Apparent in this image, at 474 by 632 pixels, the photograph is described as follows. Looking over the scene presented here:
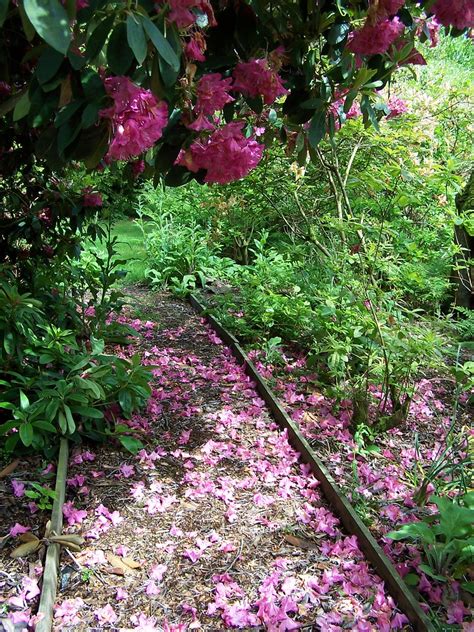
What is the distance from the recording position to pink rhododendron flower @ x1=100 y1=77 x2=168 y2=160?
1099 millimetres

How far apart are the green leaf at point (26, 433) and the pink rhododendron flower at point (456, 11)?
204 centimetres

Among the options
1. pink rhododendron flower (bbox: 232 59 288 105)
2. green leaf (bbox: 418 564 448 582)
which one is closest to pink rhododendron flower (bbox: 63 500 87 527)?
green leaf (bbox: 418 564 448 582)

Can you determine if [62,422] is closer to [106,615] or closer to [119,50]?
[106,615]

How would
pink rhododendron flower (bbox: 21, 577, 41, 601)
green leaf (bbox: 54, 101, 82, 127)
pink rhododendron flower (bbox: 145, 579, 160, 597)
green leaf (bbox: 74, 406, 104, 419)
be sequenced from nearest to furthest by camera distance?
green leaf (bbox: 54, 101, 82, 127)
pink rhododendron flower (bbox: 21, 577, 41, 601)
pink rhododendron flower (bbox: 145, 579, 160, 597)
green leaf (bbox: 74, 406, 104, 419)

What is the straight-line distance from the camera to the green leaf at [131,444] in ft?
8.82

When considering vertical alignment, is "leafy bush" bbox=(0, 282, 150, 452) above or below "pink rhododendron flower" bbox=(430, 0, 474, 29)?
below

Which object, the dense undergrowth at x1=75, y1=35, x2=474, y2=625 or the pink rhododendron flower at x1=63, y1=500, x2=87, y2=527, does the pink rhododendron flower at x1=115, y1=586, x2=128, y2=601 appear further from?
the dense undergrowth at x1=75, y1=35, x2=474, y2=625

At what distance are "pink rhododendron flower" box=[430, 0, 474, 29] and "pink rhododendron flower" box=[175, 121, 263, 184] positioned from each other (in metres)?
0.58

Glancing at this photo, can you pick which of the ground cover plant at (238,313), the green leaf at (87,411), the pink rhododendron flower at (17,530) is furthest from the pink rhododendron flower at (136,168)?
the pink rhododendron flower at (17,530)

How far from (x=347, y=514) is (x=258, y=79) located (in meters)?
1.74

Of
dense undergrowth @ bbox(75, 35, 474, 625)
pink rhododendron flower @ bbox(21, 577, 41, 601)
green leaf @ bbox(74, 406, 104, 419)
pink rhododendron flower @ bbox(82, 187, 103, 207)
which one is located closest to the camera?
pink rhododendron flower @ bbox(21, 577, 41, 601)

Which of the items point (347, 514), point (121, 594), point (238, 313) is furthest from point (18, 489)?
point (238, 313)

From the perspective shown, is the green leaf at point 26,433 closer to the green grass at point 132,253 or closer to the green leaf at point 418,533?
the green leaf at point 418,533

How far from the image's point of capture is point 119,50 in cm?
99
